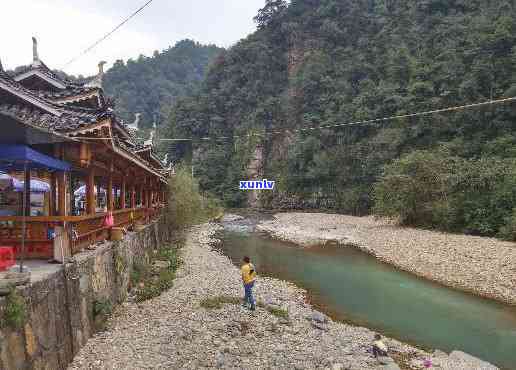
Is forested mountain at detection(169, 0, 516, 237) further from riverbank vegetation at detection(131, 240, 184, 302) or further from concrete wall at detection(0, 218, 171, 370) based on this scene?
concrete wall at detection(0, 218, 171, 370)

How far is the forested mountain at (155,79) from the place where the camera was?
103m

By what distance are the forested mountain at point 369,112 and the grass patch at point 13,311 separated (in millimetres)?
23330

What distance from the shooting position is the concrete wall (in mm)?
5406

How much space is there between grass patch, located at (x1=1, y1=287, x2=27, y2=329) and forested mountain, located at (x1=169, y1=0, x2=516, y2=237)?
23.3 metres

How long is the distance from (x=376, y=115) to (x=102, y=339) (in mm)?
43594

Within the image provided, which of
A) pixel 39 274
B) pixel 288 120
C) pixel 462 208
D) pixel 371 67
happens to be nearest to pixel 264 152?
pixel 288 120

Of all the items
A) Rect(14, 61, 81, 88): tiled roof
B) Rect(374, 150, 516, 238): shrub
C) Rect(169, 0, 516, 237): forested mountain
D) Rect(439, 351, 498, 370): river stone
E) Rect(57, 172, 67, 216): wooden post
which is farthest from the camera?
Rect(169, 0, 516, 237): forested mountain

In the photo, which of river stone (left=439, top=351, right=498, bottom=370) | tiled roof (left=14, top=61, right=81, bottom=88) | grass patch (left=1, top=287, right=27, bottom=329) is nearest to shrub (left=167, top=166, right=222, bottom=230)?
tiled roof (left=14, top=61, right=81, bottom=88)

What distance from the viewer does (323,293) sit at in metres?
14.7

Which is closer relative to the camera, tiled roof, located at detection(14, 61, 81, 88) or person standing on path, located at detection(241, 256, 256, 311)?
person standing on path, located at detection(241, 256, 256, 311)

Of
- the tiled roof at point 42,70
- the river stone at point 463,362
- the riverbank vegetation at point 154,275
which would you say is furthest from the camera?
the riverbank vegetation at point 154,275

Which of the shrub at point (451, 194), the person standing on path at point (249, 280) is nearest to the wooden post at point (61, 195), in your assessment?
the person standing on path at point (249, 280)

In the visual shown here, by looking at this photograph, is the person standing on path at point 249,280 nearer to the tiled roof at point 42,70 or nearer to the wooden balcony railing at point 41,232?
the wooden balcony railing at point 41,232

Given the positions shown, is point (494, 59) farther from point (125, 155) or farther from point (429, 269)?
point (125, 155)
